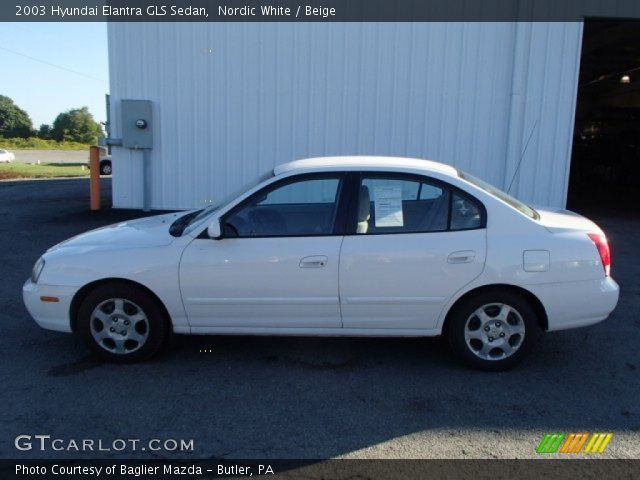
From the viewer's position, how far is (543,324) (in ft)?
13.9

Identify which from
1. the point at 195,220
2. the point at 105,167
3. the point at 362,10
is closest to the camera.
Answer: the point at 195,220

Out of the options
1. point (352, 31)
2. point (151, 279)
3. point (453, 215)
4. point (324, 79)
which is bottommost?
point (151, 279)

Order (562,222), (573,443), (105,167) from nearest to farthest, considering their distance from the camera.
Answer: (573,443) → (562,222) → (105,167)

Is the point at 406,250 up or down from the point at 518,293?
up

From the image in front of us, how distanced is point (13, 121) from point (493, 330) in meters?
103

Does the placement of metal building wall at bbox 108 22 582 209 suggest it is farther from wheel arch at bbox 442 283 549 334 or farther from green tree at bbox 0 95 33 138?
green tree at bbox 0 95 33 138

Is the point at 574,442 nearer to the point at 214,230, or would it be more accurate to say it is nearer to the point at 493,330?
the point at 493,330

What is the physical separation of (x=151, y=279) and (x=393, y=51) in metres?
7.69

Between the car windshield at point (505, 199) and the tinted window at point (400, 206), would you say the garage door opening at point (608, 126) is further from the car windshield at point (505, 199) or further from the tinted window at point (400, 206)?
the tinted window at point (400, 206)

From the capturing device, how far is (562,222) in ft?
14.4

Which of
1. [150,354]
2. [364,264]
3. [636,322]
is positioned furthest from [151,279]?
[636,322]

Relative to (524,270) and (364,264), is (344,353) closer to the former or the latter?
(364,264)

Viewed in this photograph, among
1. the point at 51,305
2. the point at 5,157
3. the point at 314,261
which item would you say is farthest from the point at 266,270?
the point at 5,157

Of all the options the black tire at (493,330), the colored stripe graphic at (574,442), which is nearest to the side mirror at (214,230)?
the black tire at (493,330)
